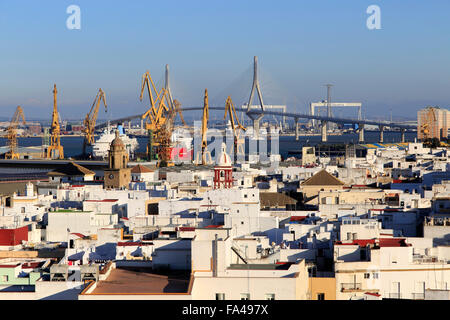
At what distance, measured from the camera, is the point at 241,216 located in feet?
57.1

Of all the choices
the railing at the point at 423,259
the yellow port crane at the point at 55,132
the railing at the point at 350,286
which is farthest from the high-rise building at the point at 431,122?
the railing at the point at 350,286

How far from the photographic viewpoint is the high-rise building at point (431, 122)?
203 feet

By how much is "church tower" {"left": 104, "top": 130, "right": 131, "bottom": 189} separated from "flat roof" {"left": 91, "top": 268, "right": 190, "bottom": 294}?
17.6 meters

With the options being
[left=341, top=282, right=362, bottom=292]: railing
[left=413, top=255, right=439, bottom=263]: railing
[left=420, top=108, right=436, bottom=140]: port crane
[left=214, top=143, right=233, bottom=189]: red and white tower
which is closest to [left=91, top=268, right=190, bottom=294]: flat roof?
[left=341, top=282, right=362, bottom=292]: railing

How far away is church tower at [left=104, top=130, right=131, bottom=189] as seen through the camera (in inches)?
1157

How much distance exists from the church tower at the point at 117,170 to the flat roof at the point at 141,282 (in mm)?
17561

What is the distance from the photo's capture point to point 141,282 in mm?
10570

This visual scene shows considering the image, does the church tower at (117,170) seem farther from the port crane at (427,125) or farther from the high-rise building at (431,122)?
the high-rise building at (431,122)
